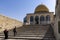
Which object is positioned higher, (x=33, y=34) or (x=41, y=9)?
(x=41, y=9)

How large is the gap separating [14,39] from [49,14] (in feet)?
99.4

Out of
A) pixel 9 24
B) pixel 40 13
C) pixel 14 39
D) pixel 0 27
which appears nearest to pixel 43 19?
pixel 40 13

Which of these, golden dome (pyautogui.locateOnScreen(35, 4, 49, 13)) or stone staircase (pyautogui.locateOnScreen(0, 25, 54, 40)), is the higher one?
golden dome (pyautogui.locateOnScreen(35, 4, 49, 13))

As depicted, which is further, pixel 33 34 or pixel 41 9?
pixel 41 9

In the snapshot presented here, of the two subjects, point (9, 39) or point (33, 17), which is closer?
point (9, 39)

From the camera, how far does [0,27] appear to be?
20781 millimetres

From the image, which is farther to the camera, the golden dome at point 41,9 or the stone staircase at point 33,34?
the golden dome at point 41,9

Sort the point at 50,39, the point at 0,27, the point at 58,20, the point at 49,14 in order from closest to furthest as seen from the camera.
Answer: the point at 58,20
the point at 50,39
the point at 0,27
the point at 49,14

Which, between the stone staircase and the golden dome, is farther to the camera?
the golden dome

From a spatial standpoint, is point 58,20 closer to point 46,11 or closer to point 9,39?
point 9,39

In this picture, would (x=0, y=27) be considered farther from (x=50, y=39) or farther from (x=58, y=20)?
(x=58, y=20)

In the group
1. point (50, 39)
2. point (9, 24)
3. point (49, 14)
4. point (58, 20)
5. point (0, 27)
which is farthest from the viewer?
point (49, 14)

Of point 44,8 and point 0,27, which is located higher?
point 44,8

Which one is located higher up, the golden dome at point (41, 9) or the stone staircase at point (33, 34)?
the golden dome at point (41, 9)
